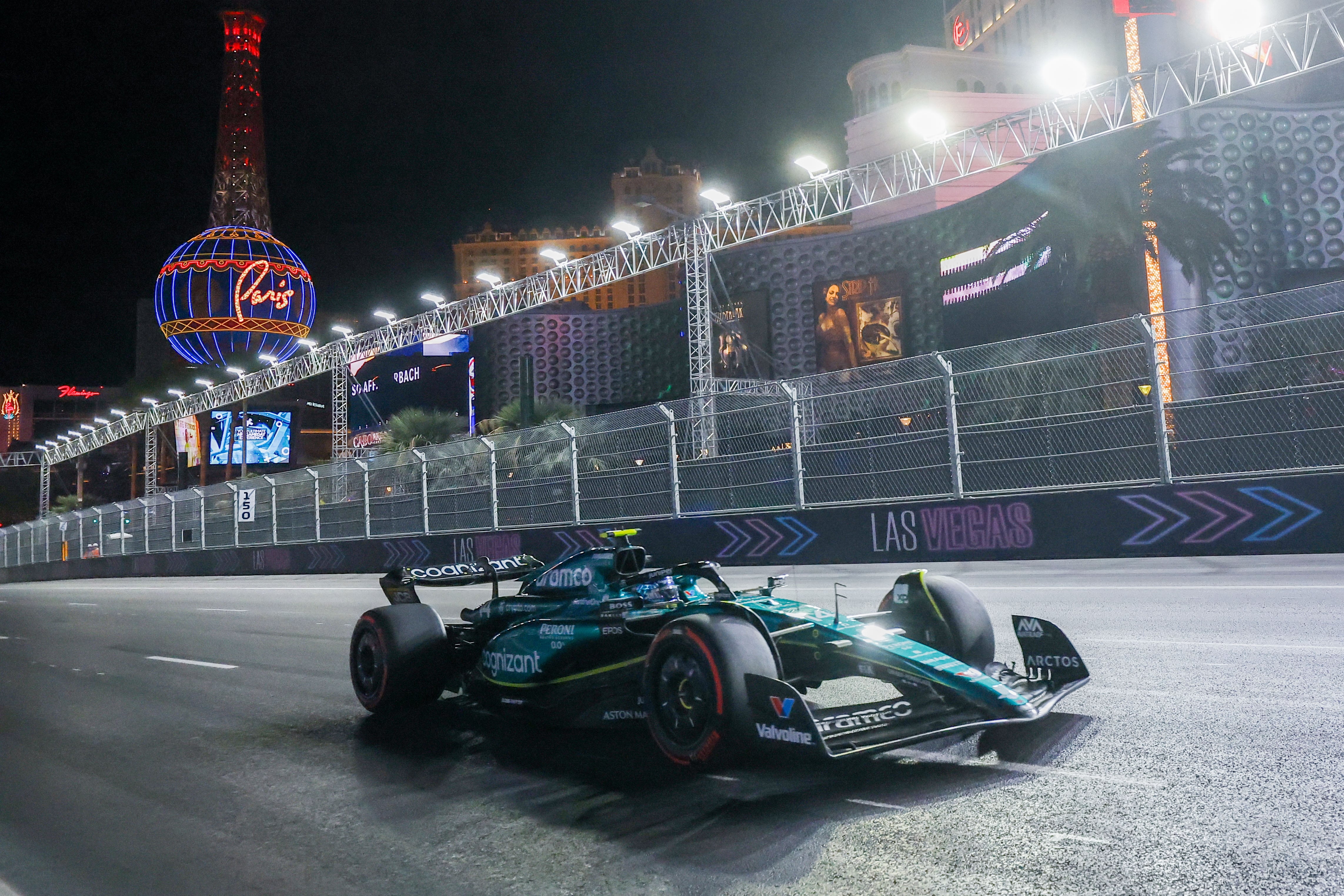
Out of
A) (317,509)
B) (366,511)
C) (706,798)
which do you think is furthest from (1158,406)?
(317,509)

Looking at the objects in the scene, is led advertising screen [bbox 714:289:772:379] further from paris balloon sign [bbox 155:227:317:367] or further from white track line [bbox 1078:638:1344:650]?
white track line [bbox 1078:638:1344:650]

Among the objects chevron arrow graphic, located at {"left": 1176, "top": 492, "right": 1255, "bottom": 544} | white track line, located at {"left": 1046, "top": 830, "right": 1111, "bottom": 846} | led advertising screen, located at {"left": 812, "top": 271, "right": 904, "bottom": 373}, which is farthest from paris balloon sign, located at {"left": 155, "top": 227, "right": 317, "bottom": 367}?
white track line, located at {"left": 1046, "top": 830, "right": 1111, "bottom": 846}

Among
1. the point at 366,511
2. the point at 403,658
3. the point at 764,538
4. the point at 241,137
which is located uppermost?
the point at 241,137

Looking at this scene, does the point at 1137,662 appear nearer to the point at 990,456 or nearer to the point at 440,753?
the point at 440,753

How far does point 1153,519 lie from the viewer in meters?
11.1

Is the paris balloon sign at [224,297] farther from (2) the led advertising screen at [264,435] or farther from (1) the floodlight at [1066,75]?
(1) the floodlight at [1066,75]

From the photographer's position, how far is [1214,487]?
10547 millimetres

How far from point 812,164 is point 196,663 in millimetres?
18662

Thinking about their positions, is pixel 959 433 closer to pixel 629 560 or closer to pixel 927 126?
pixel 629 560

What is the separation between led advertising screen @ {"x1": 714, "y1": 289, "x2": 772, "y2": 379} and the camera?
56.2m

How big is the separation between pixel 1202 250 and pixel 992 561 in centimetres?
2464

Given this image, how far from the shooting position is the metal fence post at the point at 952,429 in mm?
12703

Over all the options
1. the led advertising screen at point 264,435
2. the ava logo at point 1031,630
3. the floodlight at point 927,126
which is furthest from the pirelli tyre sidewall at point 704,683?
the led advertising screen at point 264,435

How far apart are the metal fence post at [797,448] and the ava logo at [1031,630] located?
9.65 m
